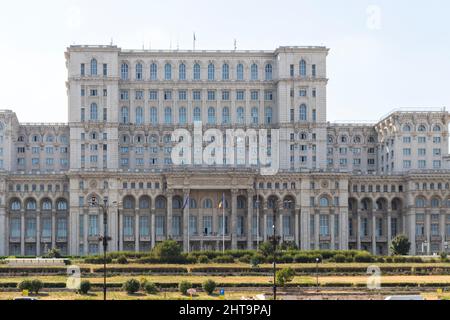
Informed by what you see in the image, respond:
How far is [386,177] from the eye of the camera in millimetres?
150750

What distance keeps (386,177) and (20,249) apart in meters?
A: 69.0

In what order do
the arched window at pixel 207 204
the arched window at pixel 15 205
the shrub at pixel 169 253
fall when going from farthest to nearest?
the arched window at pixel 207 204 < the arched window at pixel 15 205 < the shrub at pixel 169 253

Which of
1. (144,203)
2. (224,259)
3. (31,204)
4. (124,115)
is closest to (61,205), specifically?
(31,204)

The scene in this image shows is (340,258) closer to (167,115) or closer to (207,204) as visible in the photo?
(207,204)

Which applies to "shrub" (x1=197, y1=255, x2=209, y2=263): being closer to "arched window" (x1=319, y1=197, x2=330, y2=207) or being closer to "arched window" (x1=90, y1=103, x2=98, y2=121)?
"arched window" (x1=319, y1=197, x2=330, y2=207)

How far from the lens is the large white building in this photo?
14450 centimetres

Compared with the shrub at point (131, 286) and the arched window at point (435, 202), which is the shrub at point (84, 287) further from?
the arched window at point (435, 202)

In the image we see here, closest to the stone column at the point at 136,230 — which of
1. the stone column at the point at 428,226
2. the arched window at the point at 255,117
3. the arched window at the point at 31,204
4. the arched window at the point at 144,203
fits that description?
the arched window at the point at 144,203

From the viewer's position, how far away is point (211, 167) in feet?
481

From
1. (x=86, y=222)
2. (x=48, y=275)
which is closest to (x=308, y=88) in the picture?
(x=86, y=222)

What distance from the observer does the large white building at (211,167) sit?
14450 centimetres

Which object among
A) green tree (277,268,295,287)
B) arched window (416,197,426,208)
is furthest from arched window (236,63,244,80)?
green tree (277,268,295,287)
